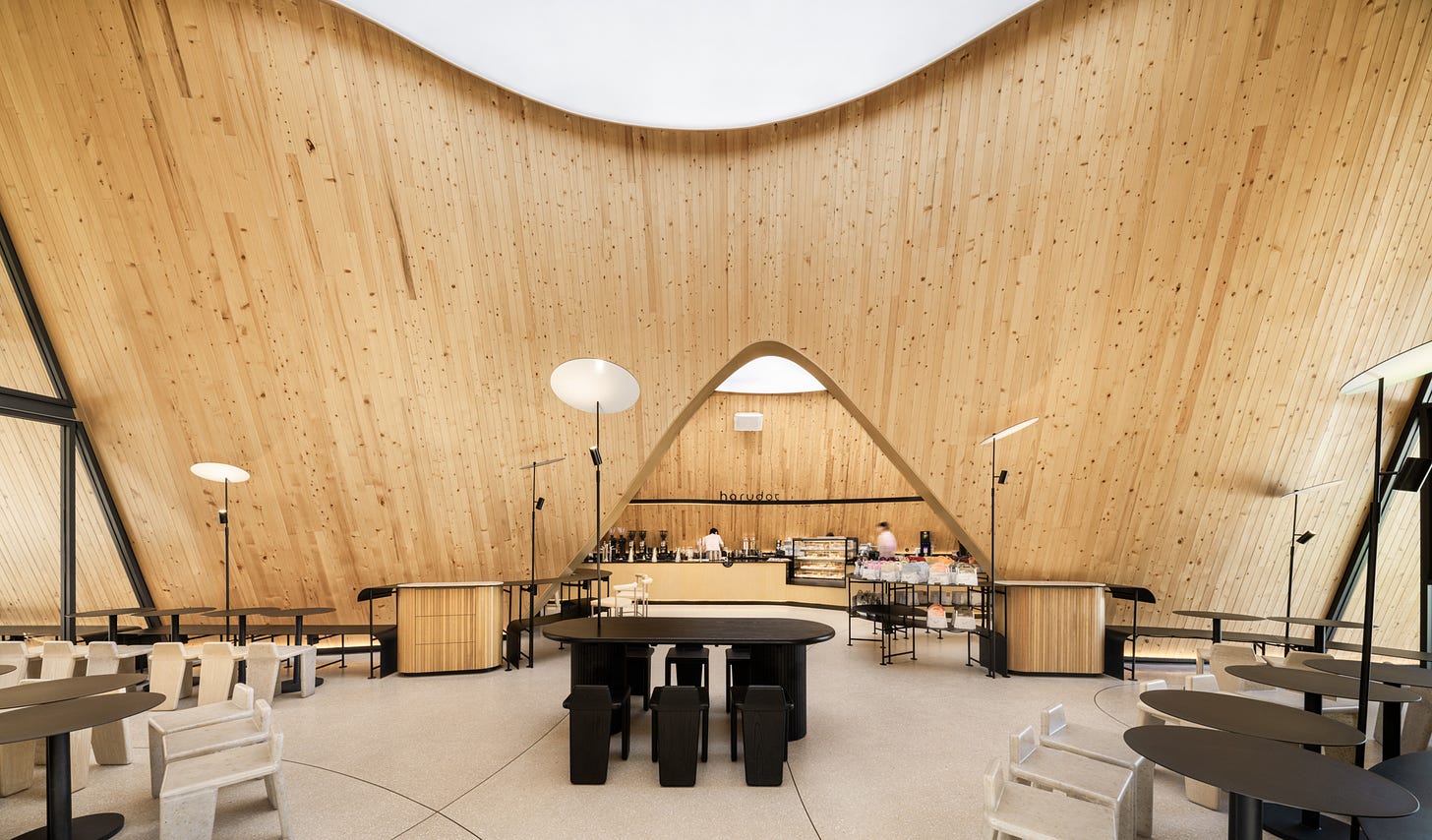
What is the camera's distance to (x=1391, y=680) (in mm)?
3906

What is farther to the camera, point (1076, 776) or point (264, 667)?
point (264, 667)

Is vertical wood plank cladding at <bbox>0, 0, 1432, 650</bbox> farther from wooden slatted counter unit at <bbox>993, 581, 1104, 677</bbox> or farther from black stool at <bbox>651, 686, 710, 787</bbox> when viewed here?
black stool at <bbox>651, 686, 710, 787</bbox>

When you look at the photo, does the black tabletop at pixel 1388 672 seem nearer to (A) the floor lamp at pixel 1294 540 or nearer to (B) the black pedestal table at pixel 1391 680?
(B) the black pedestal table at pixel 1391 680

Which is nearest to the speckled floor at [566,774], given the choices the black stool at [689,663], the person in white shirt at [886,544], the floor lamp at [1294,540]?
the black stool at [689,663]

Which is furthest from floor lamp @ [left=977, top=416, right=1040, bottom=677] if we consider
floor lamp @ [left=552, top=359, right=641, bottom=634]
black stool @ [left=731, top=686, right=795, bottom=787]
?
floor lamp @ [left=552, top=359, right=641, bottom=634]

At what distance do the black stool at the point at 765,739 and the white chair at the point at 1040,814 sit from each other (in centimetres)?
154

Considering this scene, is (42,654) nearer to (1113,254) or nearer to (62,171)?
(62,171)

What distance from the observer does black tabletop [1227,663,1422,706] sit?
3.48m

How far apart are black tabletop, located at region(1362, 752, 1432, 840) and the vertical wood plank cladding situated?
382 centimetres

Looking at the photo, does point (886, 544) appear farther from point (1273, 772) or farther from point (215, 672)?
point (1273, 772)

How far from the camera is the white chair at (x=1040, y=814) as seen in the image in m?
2.71

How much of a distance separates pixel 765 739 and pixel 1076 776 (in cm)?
181

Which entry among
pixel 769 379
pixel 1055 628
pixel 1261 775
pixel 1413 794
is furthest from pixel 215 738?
pixel 769 379

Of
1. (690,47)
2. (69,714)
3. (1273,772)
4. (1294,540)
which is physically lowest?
(69,714)
